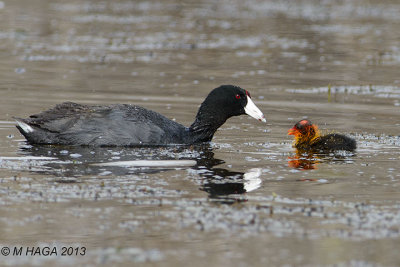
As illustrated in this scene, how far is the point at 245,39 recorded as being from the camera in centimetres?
2309

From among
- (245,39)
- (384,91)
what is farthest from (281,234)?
(245,39)

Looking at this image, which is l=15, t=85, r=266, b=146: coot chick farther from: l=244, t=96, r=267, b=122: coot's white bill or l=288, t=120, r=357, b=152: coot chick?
l=288, t=120, r=357, b=152: coot chick

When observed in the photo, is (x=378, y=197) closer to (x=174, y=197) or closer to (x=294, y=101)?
(x=174, y=197)

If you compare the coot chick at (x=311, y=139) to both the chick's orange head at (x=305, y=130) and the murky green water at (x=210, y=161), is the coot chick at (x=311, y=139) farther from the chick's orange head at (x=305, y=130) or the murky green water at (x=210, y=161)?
the murky green water at (x=210, y=161)

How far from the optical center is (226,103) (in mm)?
10867

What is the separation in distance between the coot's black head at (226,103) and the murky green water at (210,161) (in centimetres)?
40

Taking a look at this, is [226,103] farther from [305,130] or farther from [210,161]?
[210,161]

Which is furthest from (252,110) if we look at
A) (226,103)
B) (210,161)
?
(210,161)

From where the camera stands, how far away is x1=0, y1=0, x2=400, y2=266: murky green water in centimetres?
608

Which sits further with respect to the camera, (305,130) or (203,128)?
(203,128)

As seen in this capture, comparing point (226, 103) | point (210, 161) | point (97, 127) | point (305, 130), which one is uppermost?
point (226, 103)

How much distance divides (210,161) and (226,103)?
1666 millimetres

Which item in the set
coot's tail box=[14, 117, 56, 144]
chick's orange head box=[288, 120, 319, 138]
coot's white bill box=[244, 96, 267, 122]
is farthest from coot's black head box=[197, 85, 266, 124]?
coot's tail box=[14, 117, 56, 144]

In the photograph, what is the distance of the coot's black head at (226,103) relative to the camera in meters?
10.8
